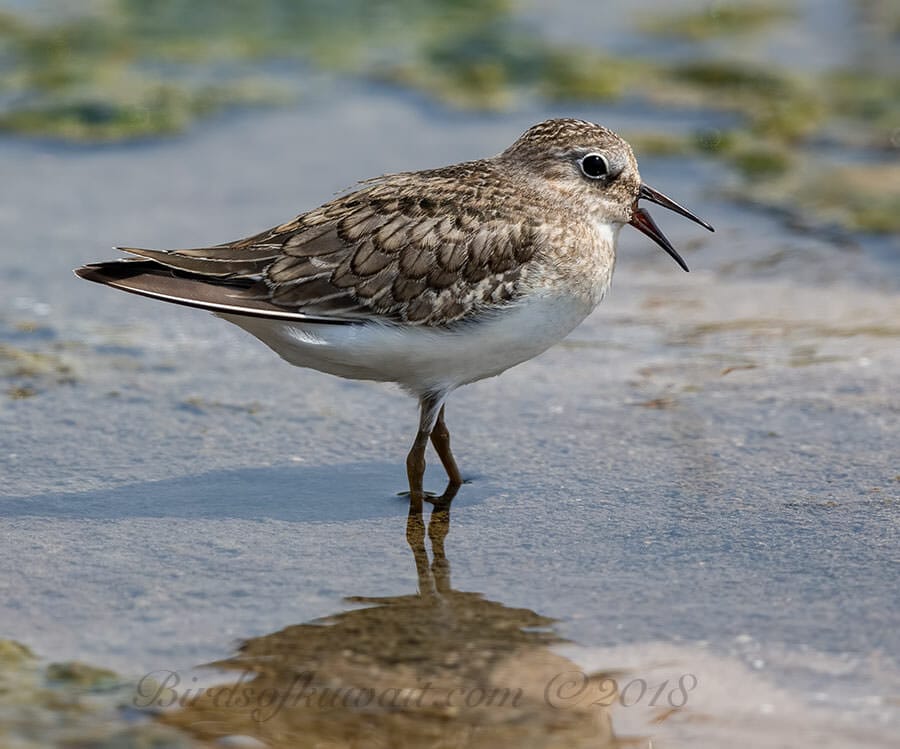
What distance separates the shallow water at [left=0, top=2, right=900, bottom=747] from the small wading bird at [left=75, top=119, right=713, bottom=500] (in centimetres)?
69

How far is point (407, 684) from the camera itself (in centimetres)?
516

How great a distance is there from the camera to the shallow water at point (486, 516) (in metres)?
5.08

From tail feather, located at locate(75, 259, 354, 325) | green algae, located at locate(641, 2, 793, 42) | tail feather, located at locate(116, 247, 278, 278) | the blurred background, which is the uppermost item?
green algae, located at locate(641, 2, 793, 42)

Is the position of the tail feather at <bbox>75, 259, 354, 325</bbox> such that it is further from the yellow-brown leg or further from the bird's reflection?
the bird's reflection

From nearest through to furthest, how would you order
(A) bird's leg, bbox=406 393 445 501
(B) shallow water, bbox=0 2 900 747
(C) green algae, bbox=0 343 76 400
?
(B) shallow water, bbox=0 2 900 747
(A) bird's leg, bbox=406 393 445 501
(C) green algae, bbox=0 343 76 400

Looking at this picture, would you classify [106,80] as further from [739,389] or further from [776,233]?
[739,389]

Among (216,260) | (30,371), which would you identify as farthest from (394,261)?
(30,371)

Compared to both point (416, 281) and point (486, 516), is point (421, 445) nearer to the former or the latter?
point (486, 516)

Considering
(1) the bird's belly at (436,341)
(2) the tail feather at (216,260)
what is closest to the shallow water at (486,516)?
(1) the bird's belly at (436,341)

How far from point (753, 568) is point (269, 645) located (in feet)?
6.78

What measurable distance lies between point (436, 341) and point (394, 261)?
0.45m

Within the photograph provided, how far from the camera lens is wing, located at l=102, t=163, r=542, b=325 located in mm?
6660

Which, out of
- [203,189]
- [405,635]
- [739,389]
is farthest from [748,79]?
[405,635]

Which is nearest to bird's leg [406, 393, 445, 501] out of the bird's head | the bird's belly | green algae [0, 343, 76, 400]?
the bird's belly
